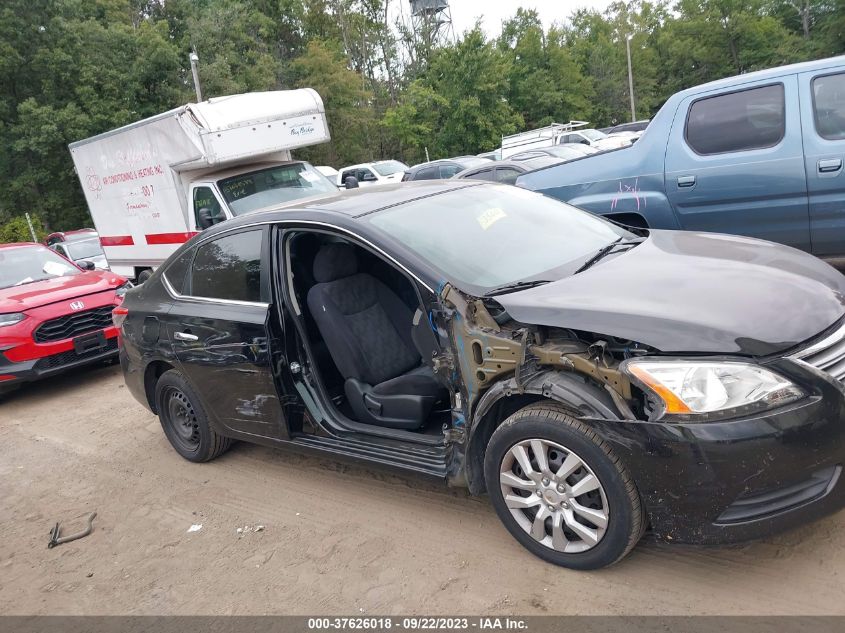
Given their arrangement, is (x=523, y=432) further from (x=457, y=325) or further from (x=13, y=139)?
(x=13, y=139)

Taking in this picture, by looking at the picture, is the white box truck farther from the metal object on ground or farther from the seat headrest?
the metal object on ground

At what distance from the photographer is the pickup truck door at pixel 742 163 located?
5309 millimetres

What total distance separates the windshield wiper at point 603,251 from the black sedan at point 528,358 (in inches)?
0.5

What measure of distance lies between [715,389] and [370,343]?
6.75 ft

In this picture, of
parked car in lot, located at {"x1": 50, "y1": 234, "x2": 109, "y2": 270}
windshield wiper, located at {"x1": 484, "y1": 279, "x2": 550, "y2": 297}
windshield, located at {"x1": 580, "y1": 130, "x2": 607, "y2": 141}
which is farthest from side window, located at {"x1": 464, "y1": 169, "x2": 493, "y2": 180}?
windshield, located at {"x1": 580, "y1": 130, "x2": 607, "y2": 141}

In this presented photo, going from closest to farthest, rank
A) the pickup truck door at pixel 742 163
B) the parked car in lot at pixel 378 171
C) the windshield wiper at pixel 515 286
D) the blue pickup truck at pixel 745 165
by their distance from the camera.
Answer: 1. the windshield wiper at pixel 515 286
2. the blue pickup truck at pixel 745 165
3. the pickup truck door at pixel 742 163
4. the parked car in lot at pixel 378 171

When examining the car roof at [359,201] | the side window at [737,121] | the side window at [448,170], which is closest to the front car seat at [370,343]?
the car roof at [359,201]

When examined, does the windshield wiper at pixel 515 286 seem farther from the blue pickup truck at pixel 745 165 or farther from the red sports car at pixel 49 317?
the red sports car at pixel 49 317

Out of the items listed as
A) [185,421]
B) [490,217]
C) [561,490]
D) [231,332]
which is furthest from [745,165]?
[185,421]

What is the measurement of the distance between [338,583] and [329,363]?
1331mm

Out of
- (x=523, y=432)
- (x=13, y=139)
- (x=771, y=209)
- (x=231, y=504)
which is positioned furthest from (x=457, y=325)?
(x=13, y=139)

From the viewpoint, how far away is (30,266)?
7.99 m

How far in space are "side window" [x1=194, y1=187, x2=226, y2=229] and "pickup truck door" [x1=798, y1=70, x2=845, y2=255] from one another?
7134 millimetres

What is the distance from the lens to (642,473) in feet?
8.64
